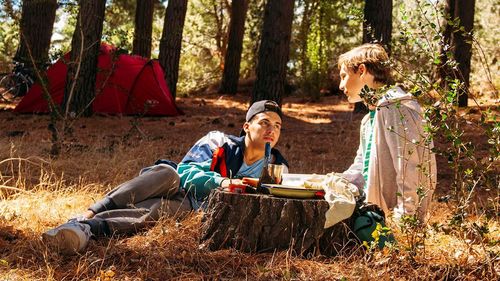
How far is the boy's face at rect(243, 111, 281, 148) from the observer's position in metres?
4.40

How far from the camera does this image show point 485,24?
24.8 meters

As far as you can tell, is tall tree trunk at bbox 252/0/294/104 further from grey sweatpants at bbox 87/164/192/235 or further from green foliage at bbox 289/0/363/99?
grey sweatpants at bbox 87/164/192/235

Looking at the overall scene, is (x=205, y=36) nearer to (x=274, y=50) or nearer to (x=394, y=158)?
(x=274, y=50)

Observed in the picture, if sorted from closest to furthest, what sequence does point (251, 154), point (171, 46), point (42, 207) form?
1. point (251, 154)
2. point (42, 207)
3. point (171, 46)

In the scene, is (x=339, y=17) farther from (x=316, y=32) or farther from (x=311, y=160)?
(x=311, y=160)

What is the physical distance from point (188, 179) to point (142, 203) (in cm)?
35

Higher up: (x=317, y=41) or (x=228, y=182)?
(x=317, y=41)

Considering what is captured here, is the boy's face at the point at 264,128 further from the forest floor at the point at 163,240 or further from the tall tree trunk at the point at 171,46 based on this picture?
the tall tree trunk at the point at 171,46

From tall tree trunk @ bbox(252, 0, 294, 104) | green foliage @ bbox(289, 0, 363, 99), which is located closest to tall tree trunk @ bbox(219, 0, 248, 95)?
green foliage @ bbox(289, 0, 363, 99)

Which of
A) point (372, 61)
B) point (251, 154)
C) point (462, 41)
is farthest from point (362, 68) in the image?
point (462, 41)

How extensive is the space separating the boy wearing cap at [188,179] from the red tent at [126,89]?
269 inches

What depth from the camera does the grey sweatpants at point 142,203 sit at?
4.11 metres

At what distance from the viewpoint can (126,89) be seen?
11.5 m

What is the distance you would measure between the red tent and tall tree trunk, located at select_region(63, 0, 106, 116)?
2.66ft
